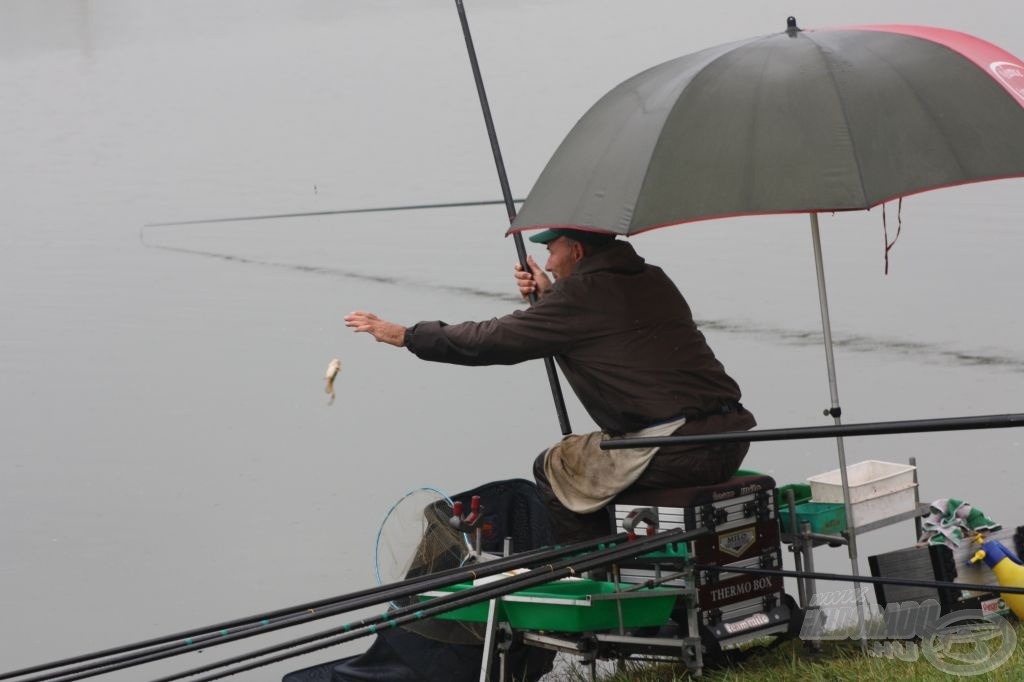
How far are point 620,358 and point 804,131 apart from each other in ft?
2.00

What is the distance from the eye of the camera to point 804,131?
2.46 metres

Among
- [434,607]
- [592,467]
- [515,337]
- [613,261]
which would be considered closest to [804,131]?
[613,261]

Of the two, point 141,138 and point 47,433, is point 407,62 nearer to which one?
point 141,138

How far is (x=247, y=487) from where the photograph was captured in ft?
16.9

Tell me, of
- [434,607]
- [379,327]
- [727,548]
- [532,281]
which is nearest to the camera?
[434,607]

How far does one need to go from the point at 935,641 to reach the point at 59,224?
5.78 m

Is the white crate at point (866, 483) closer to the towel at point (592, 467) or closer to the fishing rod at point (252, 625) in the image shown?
the towel at point (592, 467)

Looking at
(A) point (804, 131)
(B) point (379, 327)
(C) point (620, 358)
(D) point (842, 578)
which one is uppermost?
(A) point (804, 131)

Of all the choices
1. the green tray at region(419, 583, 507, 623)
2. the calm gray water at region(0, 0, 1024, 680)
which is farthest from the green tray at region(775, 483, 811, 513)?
the calm gray water at region(0, 0, 1024, 680)

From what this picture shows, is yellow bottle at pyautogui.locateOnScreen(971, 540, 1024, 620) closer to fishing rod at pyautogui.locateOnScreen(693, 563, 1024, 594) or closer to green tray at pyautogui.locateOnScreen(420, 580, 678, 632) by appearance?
fishing rod at pyautogui.locateOnScreen(693, 563, 1024, 594)

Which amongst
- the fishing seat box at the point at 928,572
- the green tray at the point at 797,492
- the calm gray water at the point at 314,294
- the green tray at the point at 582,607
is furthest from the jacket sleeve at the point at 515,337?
the calm gray water at the point at 314,294

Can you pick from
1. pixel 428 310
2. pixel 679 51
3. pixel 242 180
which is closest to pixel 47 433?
pixel 428 310

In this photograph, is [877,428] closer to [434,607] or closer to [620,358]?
[434,607]

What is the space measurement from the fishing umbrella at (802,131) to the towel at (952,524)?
3.28 feet
